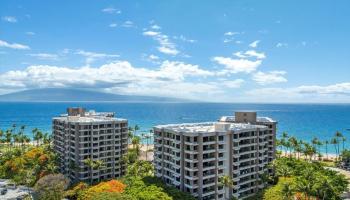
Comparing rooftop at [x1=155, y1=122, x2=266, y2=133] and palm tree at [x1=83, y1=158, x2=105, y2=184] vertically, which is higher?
rooftop at [x1=155, y1=122, x2=266, y2=133]

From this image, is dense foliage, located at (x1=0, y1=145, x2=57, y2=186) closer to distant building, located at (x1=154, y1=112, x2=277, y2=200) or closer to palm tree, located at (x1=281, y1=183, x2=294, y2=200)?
distant building, located at (x1=154, y1=112, x2=277, y2=200)

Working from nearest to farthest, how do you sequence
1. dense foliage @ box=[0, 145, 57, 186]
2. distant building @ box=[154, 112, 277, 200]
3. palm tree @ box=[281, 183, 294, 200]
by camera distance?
palm tree @ box=[281, 183, 294, 200] → distant building @ box=[154, 112, 277, 200] → dense foliage @ box=[0, 145, 57, 186]

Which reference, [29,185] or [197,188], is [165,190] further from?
[29,185]

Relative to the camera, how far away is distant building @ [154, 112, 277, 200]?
2832 inches

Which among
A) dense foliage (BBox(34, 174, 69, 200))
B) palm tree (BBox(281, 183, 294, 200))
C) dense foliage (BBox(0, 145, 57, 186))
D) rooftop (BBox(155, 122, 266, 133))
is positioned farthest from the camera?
dense foliage (BBox(0, 145, 57, 186))

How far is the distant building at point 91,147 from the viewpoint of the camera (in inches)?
3708

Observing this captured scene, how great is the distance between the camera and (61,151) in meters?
104

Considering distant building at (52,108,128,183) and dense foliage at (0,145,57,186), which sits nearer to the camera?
dense foliage at (0,145,57,186)

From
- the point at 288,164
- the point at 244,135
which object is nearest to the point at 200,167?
the point at 244,135

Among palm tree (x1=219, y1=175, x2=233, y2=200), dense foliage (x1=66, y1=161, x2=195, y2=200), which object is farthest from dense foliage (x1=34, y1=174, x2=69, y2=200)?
palm tree (x1=219, y1=175, x2=233, y2=200)

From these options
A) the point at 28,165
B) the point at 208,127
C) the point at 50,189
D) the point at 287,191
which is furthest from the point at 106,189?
the point at 28,165

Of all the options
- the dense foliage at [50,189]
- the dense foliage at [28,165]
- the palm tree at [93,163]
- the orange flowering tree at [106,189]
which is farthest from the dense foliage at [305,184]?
the dense foliage at [28,165]

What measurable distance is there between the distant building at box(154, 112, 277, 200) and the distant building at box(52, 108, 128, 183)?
23.7 meters

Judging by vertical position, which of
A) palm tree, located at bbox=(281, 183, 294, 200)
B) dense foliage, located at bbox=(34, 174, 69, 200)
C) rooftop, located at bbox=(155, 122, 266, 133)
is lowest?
dense foliage, located at bbox=(34, 174, 69, 200)
